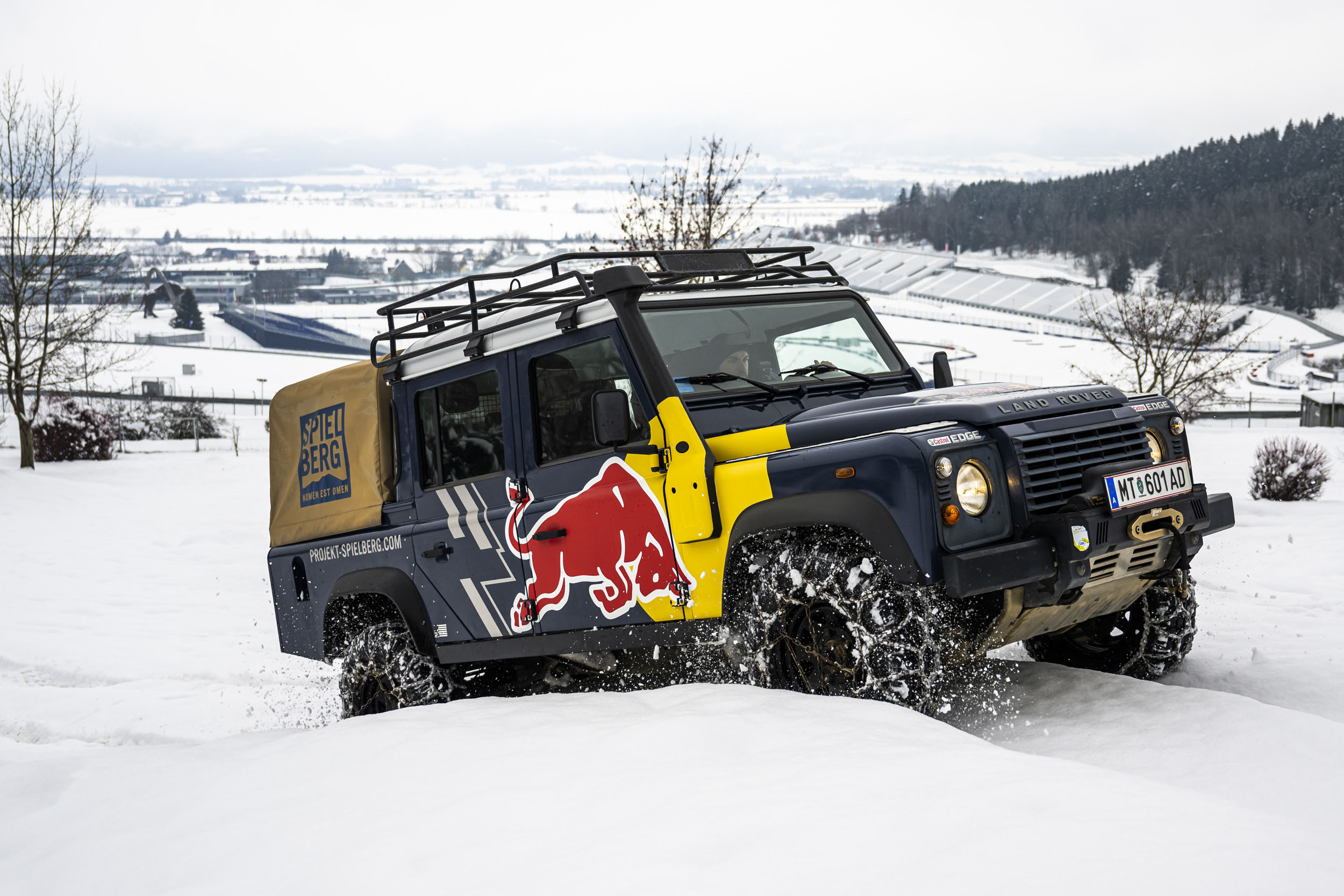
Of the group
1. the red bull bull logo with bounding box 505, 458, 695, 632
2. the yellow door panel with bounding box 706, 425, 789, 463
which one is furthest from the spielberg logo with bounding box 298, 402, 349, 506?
the yellow door panel with bounding box 706, 425, 789, 463

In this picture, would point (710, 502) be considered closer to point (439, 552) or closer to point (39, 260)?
point (439, 552)

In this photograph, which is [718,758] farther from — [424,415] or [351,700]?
[351,700]

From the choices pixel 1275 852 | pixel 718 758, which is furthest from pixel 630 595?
pixel 1275 852

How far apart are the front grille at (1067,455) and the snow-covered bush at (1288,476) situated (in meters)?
12.7

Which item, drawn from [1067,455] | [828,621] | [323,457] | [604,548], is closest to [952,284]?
[323,457]

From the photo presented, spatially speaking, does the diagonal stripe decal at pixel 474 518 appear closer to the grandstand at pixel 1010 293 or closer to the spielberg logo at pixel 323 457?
the spielberg logo at pixel 323 457

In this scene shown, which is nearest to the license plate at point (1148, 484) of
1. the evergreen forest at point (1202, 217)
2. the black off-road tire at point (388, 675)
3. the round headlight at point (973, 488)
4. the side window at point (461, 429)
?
the round headlight at point (973, 488)

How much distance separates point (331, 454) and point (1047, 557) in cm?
456

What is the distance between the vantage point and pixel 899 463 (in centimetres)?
423

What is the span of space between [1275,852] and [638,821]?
1.74 metres

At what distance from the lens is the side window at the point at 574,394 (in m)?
5.29

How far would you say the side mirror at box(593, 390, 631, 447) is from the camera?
16.2 ft

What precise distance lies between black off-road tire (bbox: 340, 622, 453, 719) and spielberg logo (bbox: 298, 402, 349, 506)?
916 mm

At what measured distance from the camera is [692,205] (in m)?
19.8
